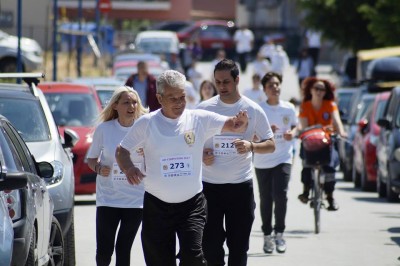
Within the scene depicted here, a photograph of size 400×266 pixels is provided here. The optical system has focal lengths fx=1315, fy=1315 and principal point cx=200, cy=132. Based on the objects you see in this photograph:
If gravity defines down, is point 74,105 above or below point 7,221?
below

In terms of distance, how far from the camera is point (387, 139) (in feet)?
62.4

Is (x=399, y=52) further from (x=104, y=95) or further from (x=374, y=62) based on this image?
(x=104, y=95)

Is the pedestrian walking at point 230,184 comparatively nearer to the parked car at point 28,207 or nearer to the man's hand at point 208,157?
the man's hand at point 208,157

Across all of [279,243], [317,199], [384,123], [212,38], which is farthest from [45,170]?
[212,38]

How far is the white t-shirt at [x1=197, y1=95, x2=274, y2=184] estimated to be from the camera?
32.5ft

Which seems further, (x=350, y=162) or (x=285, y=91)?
(x=285, y=91)

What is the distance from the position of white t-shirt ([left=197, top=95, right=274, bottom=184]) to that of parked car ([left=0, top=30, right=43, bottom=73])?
22.3 meters

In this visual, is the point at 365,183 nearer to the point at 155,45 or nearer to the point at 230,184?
the point at 230,184

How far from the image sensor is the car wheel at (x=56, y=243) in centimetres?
1041

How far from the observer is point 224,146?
32.5 ft

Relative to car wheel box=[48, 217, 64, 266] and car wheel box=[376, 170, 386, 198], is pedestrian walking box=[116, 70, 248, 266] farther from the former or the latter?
car wheel box=[376, 170, 386, 198]

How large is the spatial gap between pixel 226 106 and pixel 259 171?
10.5 ft

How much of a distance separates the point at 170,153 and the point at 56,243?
2.07 m

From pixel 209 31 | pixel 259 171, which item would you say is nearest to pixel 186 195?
pixel 259 171
